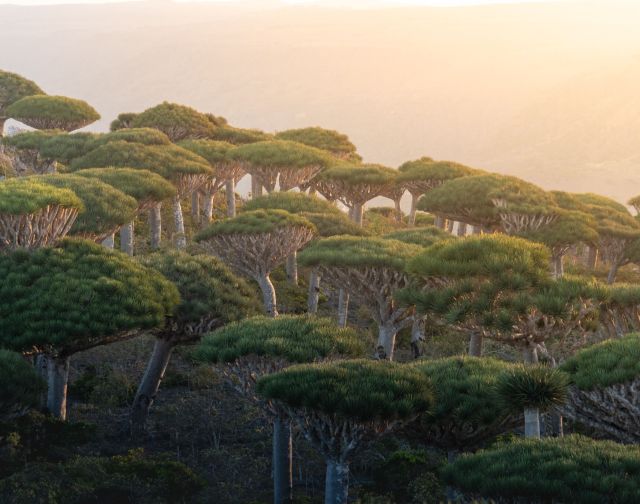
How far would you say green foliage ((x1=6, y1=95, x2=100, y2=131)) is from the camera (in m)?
60.6

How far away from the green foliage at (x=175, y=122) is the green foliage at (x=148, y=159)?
1268cm

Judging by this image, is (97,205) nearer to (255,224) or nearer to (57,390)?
(255,224)

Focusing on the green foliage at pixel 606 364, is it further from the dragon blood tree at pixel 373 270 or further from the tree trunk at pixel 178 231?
the tree trunk at pixel 178 231

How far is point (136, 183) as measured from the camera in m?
35.4

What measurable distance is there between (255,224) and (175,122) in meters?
26.5

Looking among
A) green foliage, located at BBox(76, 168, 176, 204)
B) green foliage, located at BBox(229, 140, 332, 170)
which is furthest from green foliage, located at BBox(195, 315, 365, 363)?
green foliage, located at BBox(229, 140, 332, 170)

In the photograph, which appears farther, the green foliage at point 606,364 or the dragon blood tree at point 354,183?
the dragon blood tree at point 354,183

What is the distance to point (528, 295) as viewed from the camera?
1944 cm

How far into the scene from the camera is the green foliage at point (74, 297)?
69.3 feet

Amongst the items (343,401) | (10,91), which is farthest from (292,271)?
(10,91)

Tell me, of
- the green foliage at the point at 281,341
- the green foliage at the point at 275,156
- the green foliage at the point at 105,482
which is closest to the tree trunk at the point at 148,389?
the green foliage at the point at 105,482

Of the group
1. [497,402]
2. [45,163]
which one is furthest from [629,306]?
[45,163]

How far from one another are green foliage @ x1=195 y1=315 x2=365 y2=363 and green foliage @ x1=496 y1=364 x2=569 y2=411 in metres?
5.55

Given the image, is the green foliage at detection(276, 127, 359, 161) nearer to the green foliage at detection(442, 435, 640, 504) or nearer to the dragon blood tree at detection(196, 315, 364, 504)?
the dragon blood tree at detection(196, 315, 364, 504)
